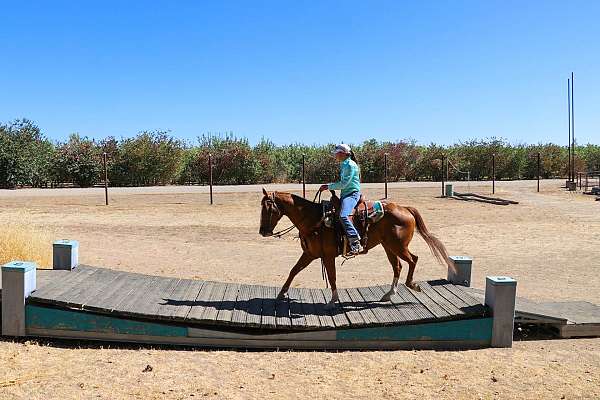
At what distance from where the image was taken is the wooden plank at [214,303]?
5767 millimetres

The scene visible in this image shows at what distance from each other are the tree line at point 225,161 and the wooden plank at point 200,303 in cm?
2252

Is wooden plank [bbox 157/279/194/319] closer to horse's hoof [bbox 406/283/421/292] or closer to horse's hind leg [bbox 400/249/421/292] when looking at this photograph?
horse's hind leg [bbox 400/249/421/292]

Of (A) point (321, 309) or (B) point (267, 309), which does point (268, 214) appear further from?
(A) point (321, 309)

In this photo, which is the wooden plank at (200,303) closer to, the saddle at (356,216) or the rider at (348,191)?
the saddle at (356,216)

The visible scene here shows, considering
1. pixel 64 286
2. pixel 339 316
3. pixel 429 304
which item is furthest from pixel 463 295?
pixel 64 286

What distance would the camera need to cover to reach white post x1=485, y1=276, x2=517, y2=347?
5.83 m

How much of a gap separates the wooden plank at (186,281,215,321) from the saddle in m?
1.68

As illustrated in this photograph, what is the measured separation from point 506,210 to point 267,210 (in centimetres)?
1706

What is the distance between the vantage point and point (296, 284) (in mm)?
8930

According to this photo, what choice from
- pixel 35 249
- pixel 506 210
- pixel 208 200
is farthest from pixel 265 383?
pixel 208 200

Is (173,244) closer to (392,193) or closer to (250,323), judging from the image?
(250,323)

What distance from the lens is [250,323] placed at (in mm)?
5719

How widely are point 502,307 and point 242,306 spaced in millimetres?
2866

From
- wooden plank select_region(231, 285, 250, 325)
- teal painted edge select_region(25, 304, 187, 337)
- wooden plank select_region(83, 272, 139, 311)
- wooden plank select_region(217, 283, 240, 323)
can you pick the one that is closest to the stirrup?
wooden plank select_region(231, 285, 250, 325)
